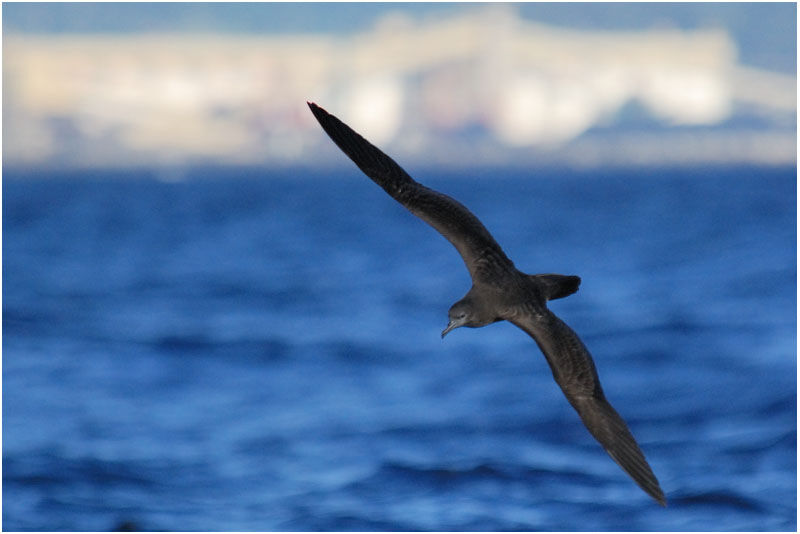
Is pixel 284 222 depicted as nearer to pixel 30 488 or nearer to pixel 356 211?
pixel 356 211

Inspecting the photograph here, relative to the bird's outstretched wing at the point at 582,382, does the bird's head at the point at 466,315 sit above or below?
above

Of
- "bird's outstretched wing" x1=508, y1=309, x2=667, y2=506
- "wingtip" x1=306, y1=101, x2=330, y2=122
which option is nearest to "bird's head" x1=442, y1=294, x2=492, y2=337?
"bird's outstretched wing" x1=508, y1=309, x2=667, y2=506

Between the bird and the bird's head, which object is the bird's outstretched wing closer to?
the bird

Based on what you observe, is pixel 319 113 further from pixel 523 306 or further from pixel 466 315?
pixel 523 306

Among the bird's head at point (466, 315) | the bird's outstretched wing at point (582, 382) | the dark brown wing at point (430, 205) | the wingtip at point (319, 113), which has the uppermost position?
the wingtip at point (319, 113)

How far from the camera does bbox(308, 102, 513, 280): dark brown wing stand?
8.68 meters

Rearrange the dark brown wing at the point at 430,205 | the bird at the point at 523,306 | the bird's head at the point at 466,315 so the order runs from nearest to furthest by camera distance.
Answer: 1. the bird's head at the point at 466,315
2. the bird at the point at 523,306
3. the dark brown wing at the point at 430,205

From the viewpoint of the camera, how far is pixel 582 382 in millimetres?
8555

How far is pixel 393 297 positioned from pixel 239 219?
40436 mm

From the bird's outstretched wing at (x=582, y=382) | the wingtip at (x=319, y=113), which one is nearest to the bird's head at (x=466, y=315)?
the bird's outstretched wing at (x=582, y=382)

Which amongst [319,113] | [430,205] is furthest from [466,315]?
[319,113]

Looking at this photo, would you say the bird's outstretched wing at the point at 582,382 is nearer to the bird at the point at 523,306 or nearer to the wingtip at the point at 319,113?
the bird at the point at 523,306

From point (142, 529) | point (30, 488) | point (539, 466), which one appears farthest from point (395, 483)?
point (30, 488)

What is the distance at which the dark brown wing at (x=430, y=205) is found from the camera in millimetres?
8680
